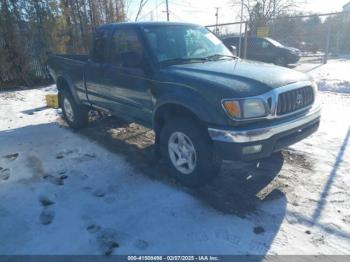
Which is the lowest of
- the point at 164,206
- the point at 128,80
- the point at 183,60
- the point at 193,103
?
the point at 164,206

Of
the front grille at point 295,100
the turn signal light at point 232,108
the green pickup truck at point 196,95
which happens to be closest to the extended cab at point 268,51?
the green pickup truck at point 196,95

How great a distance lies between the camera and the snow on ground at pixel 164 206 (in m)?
2.78

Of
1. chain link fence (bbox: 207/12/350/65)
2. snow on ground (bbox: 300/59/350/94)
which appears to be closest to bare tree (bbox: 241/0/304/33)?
chain link fence (bbox: 207/12/350/65)

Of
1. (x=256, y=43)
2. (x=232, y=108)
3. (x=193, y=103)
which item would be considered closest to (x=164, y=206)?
(x=193, y=103)

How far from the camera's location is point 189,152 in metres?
3.61

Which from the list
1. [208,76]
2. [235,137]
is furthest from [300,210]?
[208,76]

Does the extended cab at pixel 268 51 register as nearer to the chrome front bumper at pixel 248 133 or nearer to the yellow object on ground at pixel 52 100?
the yellow object on ground at pixel 52 100

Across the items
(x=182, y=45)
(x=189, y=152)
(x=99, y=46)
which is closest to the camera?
(x=189, y=152)

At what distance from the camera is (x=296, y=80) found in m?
3.47

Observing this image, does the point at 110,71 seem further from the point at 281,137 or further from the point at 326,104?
the point at 326,104

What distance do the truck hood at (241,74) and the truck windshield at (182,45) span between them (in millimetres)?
266

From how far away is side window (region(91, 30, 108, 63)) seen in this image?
16.0ft

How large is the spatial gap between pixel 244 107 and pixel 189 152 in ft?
3.07

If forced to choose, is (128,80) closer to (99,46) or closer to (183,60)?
(183,60)
